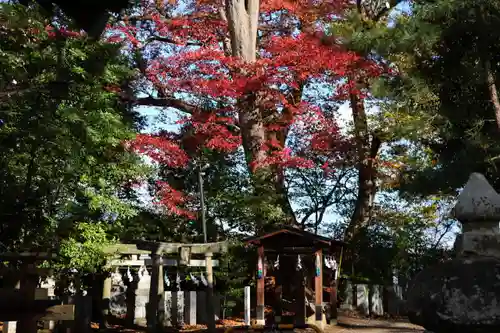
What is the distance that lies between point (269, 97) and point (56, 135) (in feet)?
23.7

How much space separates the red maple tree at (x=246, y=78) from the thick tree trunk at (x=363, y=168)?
83cm

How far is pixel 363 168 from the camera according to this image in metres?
16.6

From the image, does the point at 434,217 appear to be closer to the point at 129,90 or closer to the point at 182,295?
the point at 182,295

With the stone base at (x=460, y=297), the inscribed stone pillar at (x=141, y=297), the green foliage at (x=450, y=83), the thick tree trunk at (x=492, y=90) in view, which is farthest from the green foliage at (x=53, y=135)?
the thick tree trunk at (x=492, y=90)

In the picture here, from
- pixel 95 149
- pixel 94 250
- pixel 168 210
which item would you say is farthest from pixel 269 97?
pixel 94 250

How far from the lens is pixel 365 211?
56.1 ft

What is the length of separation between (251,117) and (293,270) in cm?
460

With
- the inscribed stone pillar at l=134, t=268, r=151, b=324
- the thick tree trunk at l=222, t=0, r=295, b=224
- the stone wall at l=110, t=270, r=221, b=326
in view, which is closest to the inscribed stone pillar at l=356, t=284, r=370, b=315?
the thick tree trunk at l=222, t=0, r=295, b=224

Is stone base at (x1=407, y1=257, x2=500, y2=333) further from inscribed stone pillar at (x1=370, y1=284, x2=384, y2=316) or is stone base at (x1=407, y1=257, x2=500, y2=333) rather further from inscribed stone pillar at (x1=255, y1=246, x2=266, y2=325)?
inscribed stone pillar at (x1=370, y1=284, x2=384, y2=316)

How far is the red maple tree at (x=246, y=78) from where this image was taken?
Result: 13.7 metres

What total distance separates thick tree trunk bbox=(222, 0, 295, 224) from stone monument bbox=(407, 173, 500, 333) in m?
10.5

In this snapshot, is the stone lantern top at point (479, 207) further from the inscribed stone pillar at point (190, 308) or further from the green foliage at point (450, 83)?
the inscribed stone pillar at point (190, 308)

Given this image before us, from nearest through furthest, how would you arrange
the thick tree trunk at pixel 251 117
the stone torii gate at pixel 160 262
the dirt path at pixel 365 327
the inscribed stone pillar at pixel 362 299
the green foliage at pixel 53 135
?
the green foliage at pixel 53 135, the stone torii gate at pixel 160 262, the dirt path at pixel 365 327, the thick tree trunk at pixel 251 117, the inscribed stone pillar at pixel 362 299

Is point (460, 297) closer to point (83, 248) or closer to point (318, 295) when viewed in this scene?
point (83, 248)
